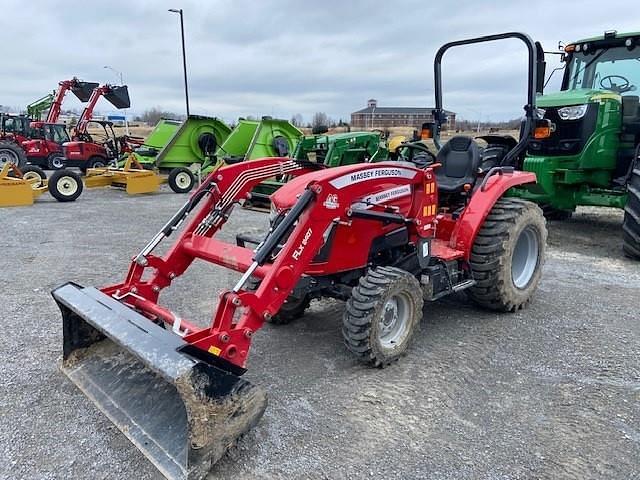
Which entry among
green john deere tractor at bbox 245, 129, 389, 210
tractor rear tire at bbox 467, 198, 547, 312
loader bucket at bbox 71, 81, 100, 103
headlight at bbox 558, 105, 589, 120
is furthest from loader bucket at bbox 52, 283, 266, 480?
loader bucket at bbox 71, 81, 100, 103

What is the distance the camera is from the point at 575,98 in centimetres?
698

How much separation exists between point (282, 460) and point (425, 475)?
0.69 m

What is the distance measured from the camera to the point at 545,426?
114 inches

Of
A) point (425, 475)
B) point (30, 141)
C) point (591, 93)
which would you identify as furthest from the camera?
point (30, 141)

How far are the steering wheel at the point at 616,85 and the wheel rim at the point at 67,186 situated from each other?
416 inches

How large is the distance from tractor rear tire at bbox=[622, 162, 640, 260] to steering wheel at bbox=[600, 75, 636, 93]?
5.45 feet

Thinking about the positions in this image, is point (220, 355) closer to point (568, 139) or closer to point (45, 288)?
point (45, 288)

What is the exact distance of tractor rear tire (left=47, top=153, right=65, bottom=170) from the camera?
17.9 metres

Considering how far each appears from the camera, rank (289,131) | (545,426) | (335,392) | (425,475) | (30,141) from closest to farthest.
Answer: (425,475) < (545,426) < (335,392) < (289,131) < (30,141)

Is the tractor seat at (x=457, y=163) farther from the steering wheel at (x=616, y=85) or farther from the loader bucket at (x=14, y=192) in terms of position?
the loader bucket at (x=14, y=192)

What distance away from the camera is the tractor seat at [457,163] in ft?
14.9

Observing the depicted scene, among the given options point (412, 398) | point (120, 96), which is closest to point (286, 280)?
point (412, 398)

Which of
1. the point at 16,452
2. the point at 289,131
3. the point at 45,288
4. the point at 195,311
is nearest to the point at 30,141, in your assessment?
the point at 289,131

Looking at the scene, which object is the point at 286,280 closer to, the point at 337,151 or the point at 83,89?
the point at 337,151
